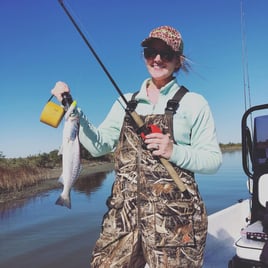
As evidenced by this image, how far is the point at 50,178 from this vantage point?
24.6 metres

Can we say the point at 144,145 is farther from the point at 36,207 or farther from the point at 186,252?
the point at 36,207

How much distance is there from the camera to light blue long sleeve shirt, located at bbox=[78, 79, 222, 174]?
2.69m

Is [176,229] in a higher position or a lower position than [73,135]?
lower

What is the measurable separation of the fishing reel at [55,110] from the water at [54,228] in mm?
5256

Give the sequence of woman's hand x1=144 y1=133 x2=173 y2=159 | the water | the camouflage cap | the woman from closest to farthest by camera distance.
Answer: woman's hand x1=144 y1=133 x2=173 y2=159, the woman, the camouflage cap, the water

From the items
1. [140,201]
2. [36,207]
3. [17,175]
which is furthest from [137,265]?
[17,175]

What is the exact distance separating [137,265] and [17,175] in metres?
18.8

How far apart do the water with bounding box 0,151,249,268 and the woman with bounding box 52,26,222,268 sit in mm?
4961

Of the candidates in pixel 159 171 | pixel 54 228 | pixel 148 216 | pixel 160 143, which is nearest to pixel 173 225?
pixel 148 216

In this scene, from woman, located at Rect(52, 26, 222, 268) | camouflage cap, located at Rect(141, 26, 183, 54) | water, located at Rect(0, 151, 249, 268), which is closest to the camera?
woman, located at Rect(52, 26, 222, 268)

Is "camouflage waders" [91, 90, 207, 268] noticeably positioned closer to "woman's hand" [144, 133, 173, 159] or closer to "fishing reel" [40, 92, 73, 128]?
"woman's hand" [144, 133, 173, 159]

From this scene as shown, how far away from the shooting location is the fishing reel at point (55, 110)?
2.79m


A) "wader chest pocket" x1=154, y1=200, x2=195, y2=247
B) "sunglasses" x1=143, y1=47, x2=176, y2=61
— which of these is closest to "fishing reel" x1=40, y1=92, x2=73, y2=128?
"sunglasses" x1=143, y1=47, x2=176, y2=61

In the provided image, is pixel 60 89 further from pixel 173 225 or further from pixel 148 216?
pixel 173 225
